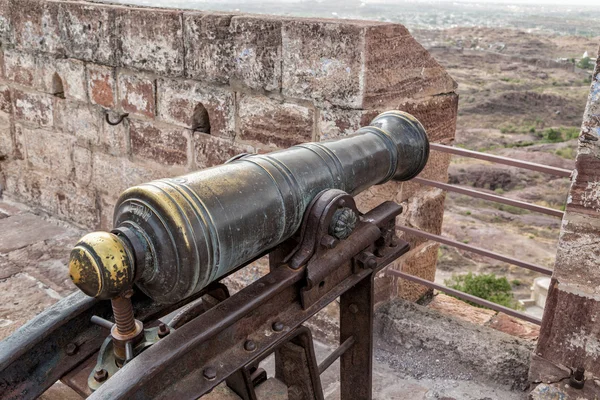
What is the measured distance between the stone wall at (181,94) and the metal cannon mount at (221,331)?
0.93 m

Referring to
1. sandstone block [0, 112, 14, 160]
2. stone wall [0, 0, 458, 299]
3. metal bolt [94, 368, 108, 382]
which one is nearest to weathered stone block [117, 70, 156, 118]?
stone wall [0, 0, 458, 299]

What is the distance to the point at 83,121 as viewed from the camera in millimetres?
4055

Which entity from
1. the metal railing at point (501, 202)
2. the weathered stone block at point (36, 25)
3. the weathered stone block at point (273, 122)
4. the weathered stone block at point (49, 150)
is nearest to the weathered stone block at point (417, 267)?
the metal railing at point (501, 202)

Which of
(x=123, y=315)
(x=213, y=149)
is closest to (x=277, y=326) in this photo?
(x=123, y=315)

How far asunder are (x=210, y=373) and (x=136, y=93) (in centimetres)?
252

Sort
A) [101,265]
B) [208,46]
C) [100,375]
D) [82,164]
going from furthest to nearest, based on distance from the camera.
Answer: [82,164]
[208,46]
[100,375]
[101,265]

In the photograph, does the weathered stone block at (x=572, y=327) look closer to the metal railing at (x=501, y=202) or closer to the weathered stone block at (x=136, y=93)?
the metal railing at (x=501, y=202)

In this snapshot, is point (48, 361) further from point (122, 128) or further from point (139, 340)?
point (122, 128)

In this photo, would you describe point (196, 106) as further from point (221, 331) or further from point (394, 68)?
point (221, 331)

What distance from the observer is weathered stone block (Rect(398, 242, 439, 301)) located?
10.8 ft

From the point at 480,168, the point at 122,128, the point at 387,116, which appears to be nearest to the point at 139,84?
the point at 122,128

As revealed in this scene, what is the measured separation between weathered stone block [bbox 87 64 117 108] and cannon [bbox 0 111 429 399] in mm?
2161

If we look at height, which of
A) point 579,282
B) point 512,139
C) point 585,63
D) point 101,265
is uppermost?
point 101,265

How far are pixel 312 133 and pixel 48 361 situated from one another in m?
1.60
